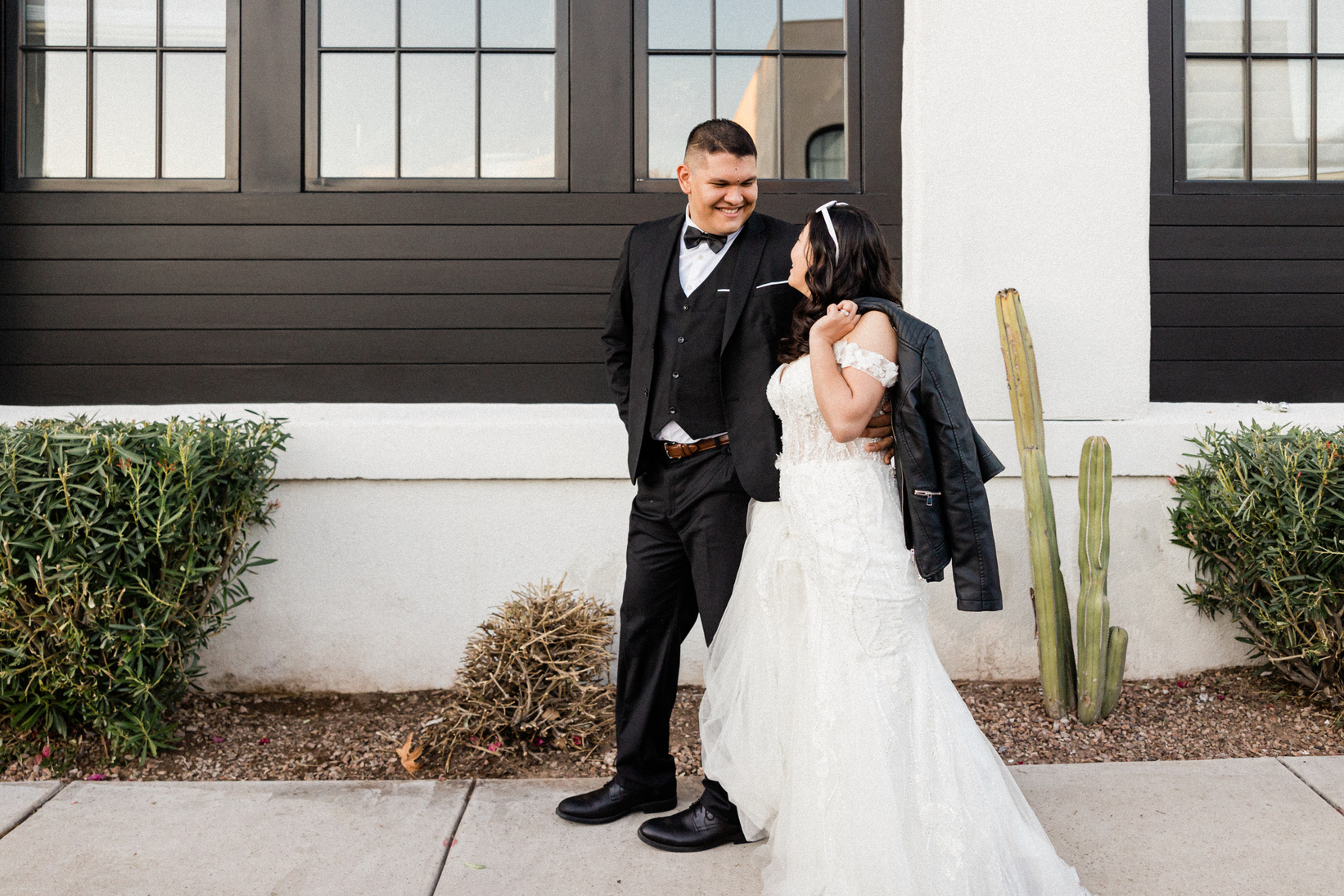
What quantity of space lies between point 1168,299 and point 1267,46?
1427 millimetres

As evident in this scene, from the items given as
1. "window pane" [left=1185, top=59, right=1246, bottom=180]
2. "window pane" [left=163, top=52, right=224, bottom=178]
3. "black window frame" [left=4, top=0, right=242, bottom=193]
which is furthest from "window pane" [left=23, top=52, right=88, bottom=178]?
"window pane" [left=1185, top=59, right=1246, bottom=180]

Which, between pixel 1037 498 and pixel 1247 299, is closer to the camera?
pixel 1037 498

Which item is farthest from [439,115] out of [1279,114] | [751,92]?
[1279,114]

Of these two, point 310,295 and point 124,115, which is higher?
point 124,115

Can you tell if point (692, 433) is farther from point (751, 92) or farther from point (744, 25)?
point (744, 25)

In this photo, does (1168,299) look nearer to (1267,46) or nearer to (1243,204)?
(1243,204)

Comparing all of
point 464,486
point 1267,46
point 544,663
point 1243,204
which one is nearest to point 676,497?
point 544,663

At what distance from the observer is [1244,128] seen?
4797 mm

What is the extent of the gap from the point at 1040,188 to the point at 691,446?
242 centimetres

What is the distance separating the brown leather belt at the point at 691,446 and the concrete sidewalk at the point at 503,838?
4.16 feet

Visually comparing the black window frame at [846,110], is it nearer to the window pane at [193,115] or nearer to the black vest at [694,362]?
the black vest at [694,362]

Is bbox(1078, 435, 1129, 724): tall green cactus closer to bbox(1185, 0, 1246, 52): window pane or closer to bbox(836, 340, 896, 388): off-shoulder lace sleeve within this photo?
bbox(836, 340, 896, 388): off-shoulder lace sleeve

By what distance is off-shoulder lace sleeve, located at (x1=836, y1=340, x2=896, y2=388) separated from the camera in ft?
8.10

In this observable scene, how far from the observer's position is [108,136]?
4645 millimetres
